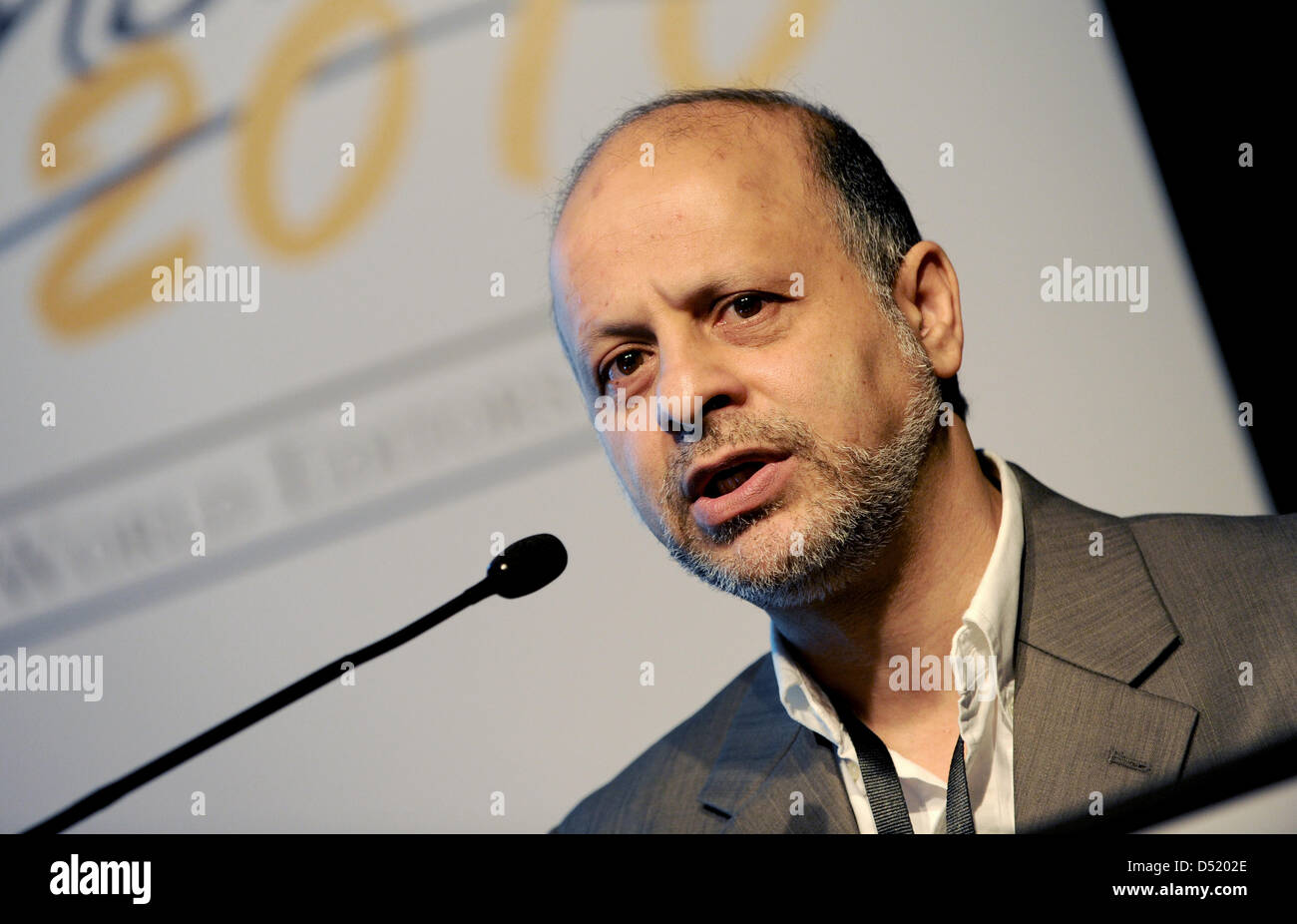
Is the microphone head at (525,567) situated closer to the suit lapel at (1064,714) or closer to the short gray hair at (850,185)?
the suit lapel at (1064,714)

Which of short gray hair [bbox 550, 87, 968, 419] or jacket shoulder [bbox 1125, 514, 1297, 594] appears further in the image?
short gray hair [bbox 550, 87, 968, 419]

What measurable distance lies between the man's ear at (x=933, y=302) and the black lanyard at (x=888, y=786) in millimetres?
517

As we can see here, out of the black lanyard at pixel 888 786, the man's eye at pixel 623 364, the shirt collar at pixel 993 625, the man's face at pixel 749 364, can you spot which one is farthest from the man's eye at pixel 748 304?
the black lanyard at pixel 888 786

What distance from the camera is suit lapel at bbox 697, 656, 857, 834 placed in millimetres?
1729

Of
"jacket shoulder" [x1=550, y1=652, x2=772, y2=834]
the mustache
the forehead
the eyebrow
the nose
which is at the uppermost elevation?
the forehead

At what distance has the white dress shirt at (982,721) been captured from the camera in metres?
1.64

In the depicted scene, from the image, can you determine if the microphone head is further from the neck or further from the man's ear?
the man's ear

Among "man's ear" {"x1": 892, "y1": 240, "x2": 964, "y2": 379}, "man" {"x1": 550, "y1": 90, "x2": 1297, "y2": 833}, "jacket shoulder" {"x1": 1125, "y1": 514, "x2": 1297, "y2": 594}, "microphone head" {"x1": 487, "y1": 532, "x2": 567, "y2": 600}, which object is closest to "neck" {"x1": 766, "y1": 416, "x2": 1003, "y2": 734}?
"man" {"x1": 550, "y1": 90, "x2": 1297, "y2": 833}

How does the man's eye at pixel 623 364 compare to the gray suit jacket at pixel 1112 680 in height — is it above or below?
above

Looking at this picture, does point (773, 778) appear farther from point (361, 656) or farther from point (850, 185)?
point (850, 185)

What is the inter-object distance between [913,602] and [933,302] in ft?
1.44

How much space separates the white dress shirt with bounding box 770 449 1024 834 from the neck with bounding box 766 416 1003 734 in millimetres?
36

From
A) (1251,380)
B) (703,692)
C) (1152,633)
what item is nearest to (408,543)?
(703,692)

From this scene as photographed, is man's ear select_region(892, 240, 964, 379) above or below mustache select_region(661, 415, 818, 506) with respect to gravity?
above
